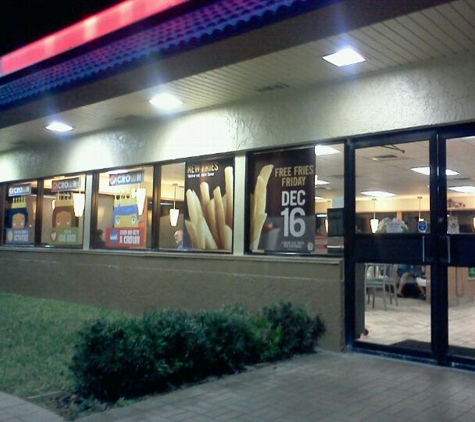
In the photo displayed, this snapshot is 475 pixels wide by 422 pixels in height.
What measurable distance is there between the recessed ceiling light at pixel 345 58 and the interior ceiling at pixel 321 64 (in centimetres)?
10

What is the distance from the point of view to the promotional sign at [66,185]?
43.2 ft

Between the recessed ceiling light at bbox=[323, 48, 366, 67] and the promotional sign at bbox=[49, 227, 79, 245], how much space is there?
782cm

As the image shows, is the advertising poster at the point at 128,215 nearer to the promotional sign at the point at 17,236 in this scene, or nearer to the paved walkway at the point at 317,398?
the promotional sign at the point at 17,236

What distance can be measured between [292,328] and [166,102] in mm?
4451

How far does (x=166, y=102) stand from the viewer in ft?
31.9

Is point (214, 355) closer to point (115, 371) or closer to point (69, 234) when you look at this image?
point (115, 371)

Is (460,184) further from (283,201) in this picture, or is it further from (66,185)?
(66,185)

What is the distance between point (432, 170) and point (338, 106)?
1.63m

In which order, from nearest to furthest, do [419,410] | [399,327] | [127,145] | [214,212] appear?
[419,410] < [399,327] < [214,212] < [127,145]

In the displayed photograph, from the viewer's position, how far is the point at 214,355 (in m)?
6.49

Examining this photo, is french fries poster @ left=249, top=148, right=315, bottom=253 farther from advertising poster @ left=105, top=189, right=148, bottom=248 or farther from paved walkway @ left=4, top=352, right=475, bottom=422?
advertising poster @ left=105, top=189, right=148, bottom=248

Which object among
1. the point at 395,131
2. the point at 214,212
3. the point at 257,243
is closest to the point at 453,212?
the point at 395,131

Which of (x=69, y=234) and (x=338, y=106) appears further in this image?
(x=69, y=234)

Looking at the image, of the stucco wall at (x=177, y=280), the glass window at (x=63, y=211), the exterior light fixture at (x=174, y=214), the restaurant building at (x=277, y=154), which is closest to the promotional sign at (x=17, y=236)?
the stucco wall at (x=177, y=280)
